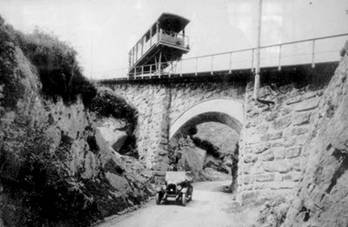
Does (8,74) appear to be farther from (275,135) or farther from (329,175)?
(275,135)

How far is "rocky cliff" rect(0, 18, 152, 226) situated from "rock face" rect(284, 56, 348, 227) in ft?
14.8

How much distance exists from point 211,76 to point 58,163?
8042 mm

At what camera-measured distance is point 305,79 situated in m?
9.35

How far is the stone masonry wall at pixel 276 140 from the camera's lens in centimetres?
894

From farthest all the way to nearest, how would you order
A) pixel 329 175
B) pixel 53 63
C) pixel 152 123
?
pixel 152 123
pixel 53 63
pixel 329 175

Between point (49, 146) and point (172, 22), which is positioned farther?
point (172, 22)

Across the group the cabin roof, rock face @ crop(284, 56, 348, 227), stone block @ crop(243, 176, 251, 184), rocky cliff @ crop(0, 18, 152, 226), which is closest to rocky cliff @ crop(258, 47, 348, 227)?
rock face @ crop(284, 56, 348, 227)

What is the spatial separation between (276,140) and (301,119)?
102 centimetres

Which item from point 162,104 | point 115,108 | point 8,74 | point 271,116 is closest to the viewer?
point 8,74

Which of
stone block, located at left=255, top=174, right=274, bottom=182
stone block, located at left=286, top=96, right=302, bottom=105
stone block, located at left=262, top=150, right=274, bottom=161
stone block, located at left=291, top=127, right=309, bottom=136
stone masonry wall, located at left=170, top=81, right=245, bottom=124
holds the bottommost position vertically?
stone block, located at left=255, top=174, right=274, bottom=182

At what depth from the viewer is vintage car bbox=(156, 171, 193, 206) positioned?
1002 cm

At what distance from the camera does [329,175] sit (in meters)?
3.51

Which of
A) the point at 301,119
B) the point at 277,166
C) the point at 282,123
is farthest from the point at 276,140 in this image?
the point at 301,119

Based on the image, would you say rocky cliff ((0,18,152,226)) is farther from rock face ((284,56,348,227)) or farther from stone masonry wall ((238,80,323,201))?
rock face ((284,56,348,227))
